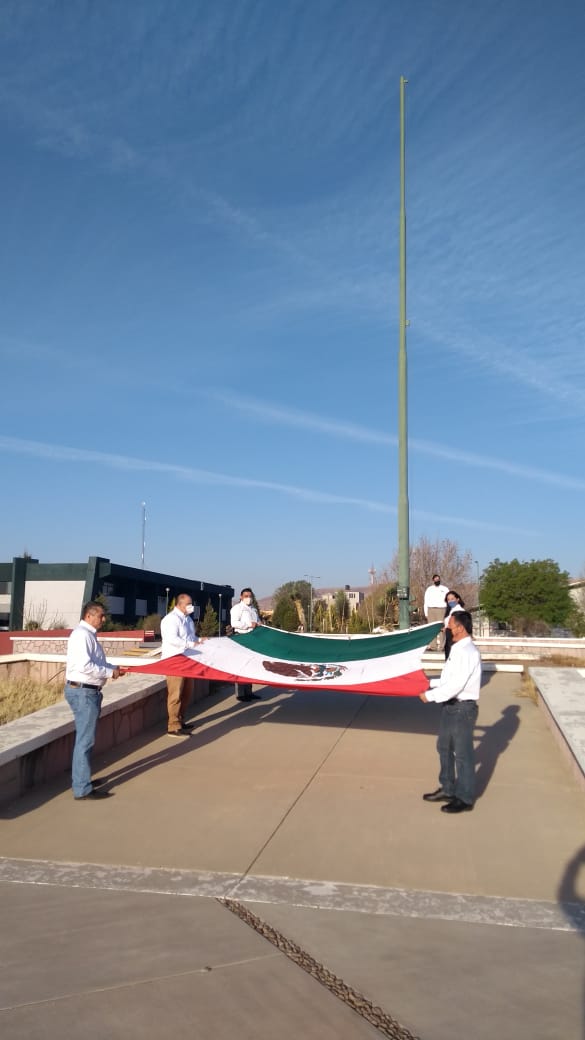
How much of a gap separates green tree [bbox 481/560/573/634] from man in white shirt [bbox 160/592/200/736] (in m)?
35.7

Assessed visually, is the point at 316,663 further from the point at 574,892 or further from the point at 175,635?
the point at 574,892

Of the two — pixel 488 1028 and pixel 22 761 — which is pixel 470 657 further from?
pixel 22 761

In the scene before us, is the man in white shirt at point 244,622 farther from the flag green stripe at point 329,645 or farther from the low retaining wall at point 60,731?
the low retaining wall at point 60,731

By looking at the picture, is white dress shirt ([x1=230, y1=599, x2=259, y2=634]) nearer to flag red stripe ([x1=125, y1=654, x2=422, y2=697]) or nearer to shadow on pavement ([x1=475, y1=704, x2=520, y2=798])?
flag red stripe ([x1=125, y1=654, x2=422, y2=697])

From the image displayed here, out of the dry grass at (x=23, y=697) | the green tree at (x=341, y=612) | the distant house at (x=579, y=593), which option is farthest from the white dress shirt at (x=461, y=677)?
the distant house at (x=579, y=593)

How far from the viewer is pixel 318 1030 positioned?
3545 millimetres

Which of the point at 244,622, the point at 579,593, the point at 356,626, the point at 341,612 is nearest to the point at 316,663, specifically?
the point at 244,622

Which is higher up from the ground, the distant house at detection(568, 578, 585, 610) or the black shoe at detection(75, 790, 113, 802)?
the distant house at detection(568, 578, 585, 610)

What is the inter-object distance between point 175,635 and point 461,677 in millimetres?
3778

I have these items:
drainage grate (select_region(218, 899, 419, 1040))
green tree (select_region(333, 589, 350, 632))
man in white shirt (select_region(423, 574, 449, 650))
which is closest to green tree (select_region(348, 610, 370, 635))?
green tree (select_region(333, 589, 350, 632))

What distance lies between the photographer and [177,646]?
9383 mm

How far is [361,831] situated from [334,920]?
161 cm

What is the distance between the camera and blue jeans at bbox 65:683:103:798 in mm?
7117

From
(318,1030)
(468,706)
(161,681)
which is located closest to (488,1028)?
(318,1030)
